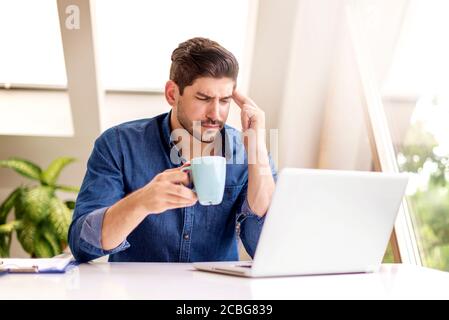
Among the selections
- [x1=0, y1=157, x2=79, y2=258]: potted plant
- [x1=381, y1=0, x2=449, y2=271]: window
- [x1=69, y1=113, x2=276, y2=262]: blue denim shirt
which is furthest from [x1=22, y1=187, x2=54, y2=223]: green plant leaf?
[x1=69, y1=113, x2=276, y2=262]: blue denim shirt

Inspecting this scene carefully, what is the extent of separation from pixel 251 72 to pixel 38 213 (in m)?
1.68

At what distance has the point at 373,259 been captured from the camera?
5.03ft

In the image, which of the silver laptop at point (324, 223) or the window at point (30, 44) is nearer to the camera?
the silver laptop at point (324, 223)

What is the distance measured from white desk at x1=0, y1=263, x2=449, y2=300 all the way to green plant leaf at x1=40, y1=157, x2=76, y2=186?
2951 millimetres

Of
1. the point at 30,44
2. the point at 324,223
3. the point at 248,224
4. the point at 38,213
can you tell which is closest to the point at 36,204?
the point at 38,213

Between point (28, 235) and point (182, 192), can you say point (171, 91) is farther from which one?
point (28, 235)

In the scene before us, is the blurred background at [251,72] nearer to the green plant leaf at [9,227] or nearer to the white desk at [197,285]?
the green plant leaf at [9,227]

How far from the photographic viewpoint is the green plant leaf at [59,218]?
421 centimetres

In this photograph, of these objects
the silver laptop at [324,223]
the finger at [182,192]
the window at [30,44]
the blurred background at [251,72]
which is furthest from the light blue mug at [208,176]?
the window at [30,44]

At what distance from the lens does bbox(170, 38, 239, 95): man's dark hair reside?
2049 millimetres

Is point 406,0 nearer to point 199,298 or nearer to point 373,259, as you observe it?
point 373,259

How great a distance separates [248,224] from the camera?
198cm
